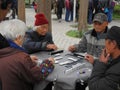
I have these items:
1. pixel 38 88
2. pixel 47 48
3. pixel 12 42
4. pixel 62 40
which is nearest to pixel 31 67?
pixel 12 42

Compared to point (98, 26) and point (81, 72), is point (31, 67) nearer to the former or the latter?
point (81, 72)

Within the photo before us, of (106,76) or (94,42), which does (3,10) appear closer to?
(106,76)

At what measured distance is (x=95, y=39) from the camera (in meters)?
4.07

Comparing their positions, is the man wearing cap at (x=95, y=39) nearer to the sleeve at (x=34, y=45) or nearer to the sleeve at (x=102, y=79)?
the sleeve at (x=34, y=45)

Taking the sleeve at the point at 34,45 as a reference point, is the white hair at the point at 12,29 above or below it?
above

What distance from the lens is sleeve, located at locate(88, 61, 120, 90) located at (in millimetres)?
2654

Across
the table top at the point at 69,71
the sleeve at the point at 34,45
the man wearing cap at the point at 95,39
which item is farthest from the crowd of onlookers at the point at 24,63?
the man wearing cap at the point at 95,39

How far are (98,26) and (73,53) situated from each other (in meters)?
0.58

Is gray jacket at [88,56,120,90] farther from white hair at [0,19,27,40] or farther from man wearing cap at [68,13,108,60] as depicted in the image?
man wearing cap at [68,13,108,60]

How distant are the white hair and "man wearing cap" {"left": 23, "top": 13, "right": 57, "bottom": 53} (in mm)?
1366

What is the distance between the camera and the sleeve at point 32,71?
101 inches

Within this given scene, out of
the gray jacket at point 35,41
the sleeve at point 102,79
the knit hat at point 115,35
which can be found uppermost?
the knit hat at point 115,35

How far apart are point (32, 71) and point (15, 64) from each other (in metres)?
0.28

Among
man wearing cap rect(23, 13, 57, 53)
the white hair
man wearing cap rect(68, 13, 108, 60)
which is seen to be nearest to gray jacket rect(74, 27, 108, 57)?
man wearing cap rect(68, 13, 108, 60)
